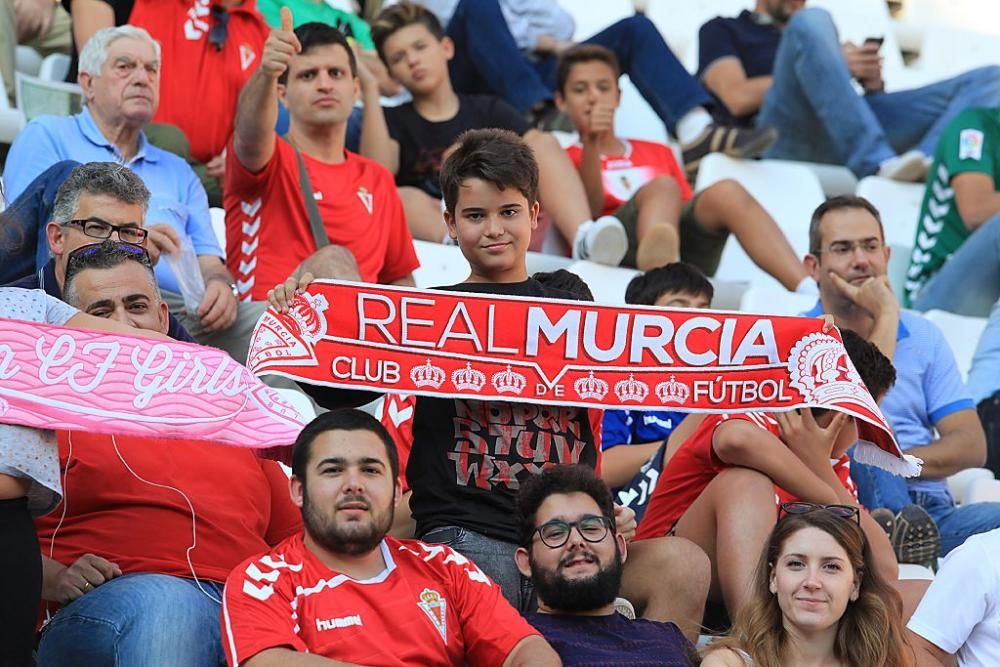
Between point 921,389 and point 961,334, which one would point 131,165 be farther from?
point 961,334

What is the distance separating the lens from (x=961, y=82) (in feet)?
27.6

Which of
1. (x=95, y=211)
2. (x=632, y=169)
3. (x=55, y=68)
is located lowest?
(x=95, y=211)

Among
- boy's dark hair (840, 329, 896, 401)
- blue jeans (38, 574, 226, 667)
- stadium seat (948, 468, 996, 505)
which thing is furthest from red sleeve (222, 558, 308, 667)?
stadium seat (948, 468, 996, 505)

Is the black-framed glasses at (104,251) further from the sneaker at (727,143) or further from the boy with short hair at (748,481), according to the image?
the sneaker at (727,143)

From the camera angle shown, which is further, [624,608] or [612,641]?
[624,608]

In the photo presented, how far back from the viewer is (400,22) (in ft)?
22.7

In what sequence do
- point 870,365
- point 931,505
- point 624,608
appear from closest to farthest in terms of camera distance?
point 624,608 → point 870,365 → point 931,505

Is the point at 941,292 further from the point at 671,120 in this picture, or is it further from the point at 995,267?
the point at 671,120

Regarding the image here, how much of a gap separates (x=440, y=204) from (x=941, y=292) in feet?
6.76

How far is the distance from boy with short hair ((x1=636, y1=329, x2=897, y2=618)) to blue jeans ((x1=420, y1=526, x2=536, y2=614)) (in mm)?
532

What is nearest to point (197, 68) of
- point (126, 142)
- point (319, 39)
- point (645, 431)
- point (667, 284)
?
point (319, 39)

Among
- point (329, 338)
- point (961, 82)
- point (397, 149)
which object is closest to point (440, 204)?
point (397, 149)

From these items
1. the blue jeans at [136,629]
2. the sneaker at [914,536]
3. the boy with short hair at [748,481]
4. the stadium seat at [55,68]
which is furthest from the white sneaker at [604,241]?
the blue jeans at [136,629]

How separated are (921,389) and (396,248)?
175cm
